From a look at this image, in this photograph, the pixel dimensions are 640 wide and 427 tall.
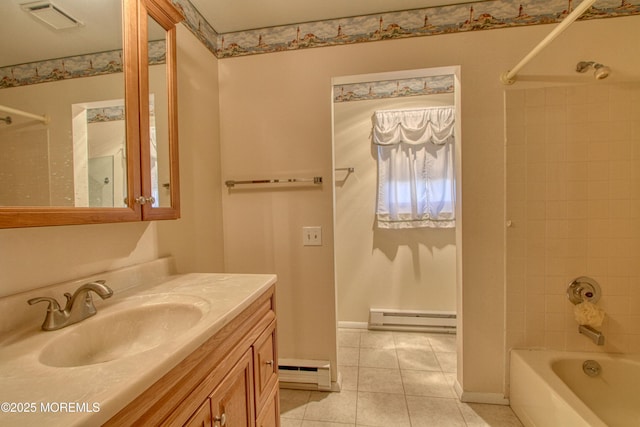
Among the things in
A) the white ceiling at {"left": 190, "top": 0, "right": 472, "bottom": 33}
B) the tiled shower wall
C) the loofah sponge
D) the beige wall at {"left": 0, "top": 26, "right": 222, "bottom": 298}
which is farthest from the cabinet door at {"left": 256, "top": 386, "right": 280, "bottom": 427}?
the white ceiling at {"left": 190, "top": 0, "right": 472, "bottom": 33}

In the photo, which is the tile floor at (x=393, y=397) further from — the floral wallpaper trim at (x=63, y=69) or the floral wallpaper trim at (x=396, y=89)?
the floral wallpaper trim at (x=396, y=89)

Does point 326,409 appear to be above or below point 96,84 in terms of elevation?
below

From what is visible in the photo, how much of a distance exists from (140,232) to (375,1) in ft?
5.70

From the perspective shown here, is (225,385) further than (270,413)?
No

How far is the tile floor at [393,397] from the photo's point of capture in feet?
4.65

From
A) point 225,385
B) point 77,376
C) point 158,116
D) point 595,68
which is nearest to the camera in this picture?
point 77,376

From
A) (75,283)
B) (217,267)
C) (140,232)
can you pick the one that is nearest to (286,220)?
(217,267)

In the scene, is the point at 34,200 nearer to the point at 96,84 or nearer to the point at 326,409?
the point at 96,84

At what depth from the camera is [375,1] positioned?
1.46m

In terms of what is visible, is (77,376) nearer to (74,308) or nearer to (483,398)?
(74,308)

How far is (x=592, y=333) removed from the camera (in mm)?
1367

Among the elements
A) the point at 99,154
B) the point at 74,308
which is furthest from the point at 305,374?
the point at 99,154

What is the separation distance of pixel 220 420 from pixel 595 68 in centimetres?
220

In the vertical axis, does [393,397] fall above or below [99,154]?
below
